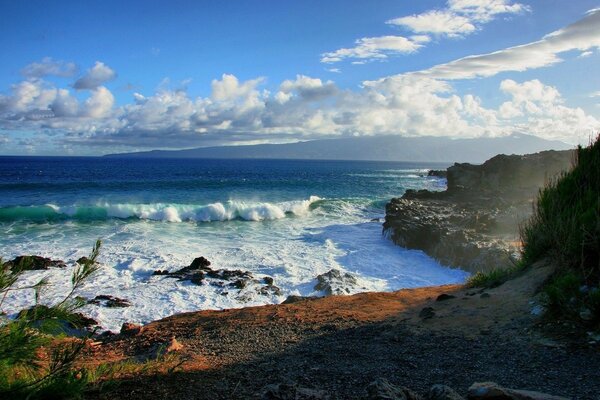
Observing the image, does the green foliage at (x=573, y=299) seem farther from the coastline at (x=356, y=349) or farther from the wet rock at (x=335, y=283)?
the wet rock at (x=335, y=283)

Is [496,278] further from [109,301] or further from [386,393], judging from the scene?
[109,301]

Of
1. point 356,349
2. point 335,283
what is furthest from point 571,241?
point 335,283

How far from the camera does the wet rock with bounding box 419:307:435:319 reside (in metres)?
8.16

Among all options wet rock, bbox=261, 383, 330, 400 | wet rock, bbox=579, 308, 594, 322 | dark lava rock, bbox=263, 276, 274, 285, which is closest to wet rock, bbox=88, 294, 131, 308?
dark lava rock, bbox=263, 276, 274, 285

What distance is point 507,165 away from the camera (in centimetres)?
4453

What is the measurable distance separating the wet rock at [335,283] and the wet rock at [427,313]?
21.7 ft

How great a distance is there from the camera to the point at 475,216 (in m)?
24.3

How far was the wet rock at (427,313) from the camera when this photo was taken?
8156 mm

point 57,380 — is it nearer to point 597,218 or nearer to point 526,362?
point 526,362

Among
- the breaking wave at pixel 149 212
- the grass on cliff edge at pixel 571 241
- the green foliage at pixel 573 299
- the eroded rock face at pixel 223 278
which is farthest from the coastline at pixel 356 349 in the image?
the breaking wave at pixel 149 212

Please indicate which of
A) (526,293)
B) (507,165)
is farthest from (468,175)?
(526,293)

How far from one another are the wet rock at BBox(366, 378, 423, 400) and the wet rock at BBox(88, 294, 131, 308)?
10.9 m

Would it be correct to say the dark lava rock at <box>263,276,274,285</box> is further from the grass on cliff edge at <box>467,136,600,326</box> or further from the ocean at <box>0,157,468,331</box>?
the grass on cliff edge at <box>467,136,600,326</box>

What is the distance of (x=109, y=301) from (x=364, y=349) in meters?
9.56
